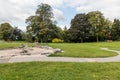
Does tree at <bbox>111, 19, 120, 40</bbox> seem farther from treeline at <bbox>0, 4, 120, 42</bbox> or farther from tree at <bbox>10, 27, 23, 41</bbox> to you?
tree at <bbox>10, 27, 23, 41</bbox>

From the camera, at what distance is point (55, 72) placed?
25.9 feet

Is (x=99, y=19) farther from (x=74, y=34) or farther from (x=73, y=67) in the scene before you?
(x=73, y=67)

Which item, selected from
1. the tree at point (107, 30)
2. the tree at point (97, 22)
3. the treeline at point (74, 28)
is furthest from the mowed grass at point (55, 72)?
the tree at point (107, 30)

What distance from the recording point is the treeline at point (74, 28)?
2124 inches

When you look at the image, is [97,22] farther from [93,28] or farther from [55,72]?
[55,72]

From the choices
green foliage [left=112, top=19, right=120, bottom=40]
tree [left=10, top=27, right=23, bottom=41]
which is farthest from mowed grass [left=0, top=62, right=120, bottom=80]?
tree [left=10, top=27, right=23, bottom=41]

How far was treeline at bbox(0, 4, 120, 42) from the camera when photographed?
53938 millimetres

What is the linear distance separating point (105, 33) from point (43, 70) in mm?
50355

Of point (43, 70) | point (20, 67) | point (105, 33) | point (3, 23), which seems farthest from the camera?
point (3, 23)

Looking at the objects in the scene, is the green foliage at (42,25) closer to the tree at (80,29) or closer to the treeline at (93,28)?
the tree at (80,29)

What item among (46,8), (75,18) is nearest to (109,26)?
(75,18)

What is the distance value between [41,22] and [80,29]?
10.0m

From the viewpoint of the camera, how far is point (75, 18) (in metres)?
57.9

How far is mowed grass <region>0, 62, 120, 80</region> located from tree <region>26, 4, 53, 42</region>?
4425 cm
